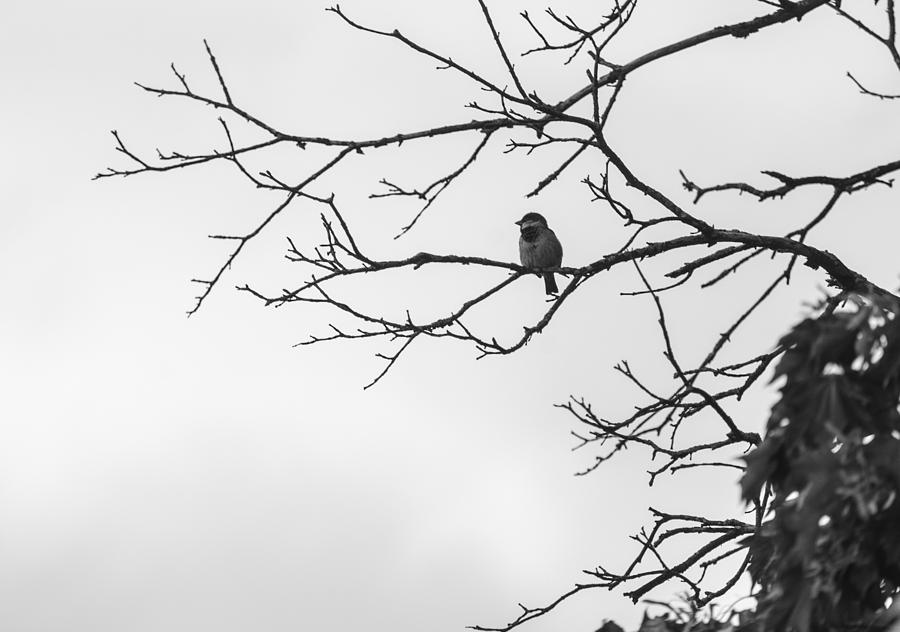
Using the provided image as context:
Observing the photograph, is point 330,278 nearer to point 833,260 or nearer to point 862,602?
Result: point 833,260

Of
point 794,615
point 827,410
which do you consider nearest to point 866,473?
point 827,410

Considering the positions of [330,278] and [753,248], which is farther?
[753,248]

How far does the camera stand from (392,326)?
5.65 metres

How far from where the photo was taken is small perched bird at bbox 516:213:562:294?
43.0 feet

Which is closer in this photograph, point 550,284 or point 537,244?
point 537,244

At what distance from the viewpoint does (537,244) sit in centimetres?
1313

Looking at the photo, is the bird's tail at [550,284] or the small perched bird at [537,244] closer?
the small perched bird at [537,244]

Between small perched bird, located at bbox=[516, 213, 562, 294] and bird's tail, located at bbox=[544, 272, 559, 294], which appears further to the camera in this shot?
bird's tail, located at bbox=[544, 272, 559, 294]

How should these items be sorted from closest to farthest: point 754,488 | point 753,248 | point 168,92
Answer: point 754,488 < point 168,92 < point 753,248

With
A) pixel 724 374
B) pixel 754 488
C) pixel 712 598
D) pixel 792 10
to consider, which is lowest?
pixel 754 488

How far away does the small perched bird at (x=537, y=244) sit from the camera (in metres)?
13.1

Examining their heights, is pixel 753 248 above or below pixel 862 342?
above

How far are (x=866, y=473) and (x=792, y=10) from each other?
10.9 feet

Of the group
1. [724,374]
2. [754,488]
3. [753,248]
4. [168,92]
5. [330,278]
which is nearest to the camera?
[754,488]
